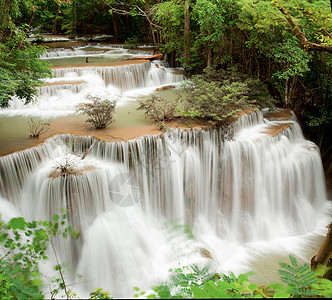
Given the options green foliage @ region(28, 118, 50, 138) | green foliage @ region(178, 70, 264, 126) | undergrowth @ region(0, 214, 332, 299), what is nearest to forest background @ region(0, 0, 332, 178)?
green foliage @ region(28, 118, 50, 138)

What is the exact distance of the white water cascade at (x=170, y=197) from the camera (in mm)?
6020

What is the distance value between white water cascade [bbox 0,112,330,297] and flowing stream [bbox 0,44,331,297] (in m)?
0.02

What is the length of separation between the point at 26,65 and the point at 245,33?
7.07 m

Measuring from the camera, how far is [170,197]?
23.6 ft

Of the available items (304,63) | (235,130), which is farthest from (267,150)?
(304,63)

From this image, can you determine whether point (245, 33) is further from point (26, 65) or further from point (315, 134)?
point (26, 65)

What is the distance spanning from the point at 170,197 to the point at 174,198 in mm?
104

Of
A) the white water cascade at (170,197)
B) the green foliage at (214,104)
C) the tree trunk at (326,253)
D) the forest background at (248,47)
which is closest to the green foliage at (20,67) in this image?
the forest background at (248,47)

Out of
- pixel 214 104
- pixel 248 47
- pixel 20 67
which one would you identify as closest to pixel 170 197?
pixel 214 104

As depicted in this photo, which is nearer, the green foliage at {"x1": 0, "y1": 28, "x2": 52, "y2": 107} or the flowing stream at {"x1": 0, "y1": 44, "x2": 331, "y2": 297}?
the green foliage at {"x1": 0, "y1": 28, "x2": 52, "y2": 107}

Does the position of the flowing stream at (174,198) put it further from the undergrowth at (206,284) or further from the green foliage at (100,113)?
the undergrowth at (206,284)

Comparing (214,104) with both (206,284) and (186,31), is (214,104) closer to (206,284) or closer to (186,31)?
(186,31)

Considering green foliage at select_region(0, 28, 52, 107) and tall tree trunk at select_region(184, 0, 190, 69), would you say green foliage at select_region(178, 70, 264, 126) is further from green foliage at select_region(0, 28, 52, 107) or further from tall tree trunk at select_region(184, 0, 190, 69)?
tall tree trunk at select_region(184, 0, 190, 69)

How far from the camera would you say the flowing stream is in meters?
6.02
